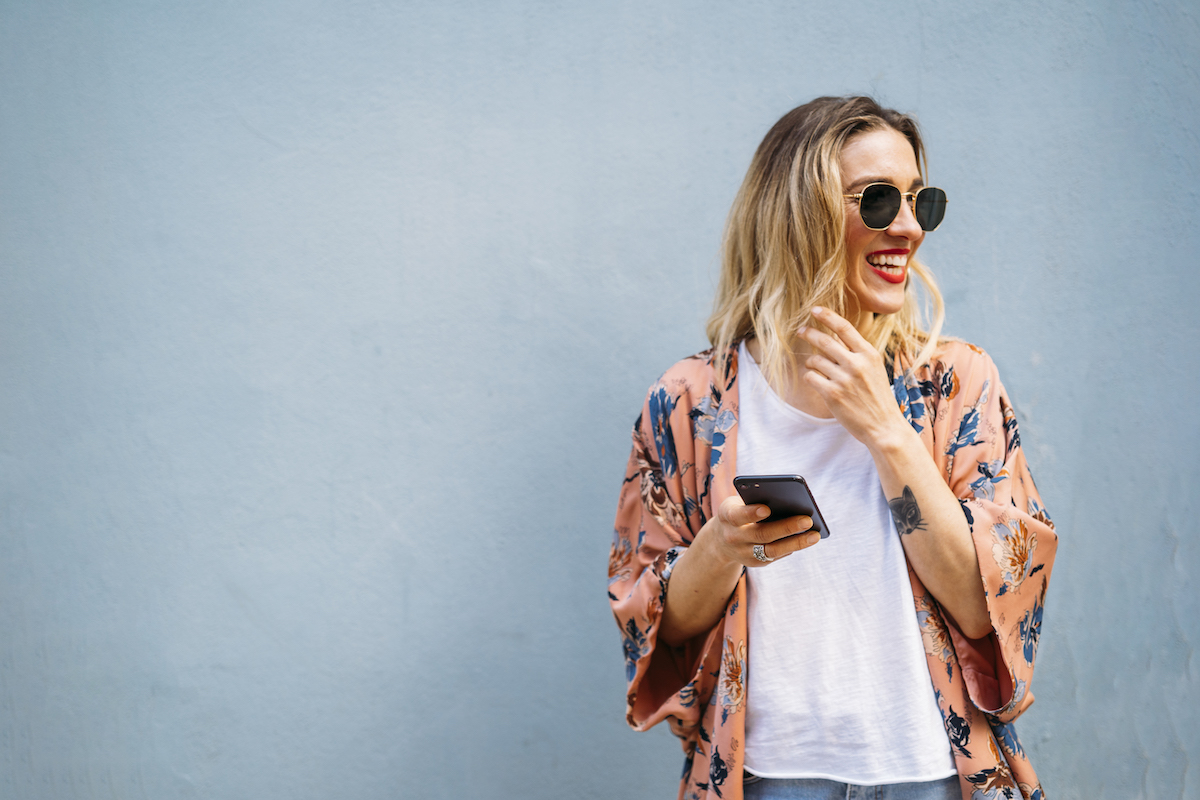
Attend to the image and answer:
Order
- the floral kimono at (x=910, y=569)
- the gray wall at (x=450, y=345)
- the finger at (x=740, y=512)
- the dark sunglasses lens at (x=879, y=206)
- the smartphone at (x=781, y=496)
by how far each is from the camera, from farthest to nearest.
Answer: the gray wall at (x=450, y=345), the dark sunglasses lens at (x=879, y=206), the floral kimono at (x=910, y=569), the finger at (x=740, y=512), the smartphone at (x=781, y=496)

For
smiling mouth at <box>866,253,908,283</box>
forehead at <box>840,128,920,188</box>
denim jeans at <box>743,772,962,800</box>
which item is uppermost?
forehead at <box>840,128,920,188</box>

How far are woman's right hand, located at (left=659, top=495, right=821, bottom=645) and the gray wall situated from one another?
456 mm

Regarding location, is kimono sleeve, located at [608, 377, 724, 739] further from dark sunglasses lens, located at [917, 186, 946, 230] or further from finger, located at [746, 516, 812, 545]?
dark sunglasses lens, located at [917, 186, 946, 230]

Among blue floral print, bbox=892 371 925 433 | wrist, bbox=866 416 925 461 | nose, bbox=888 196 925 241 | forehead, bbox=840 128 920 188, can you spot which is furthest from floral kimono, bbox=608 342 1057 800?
forehead, bbox=840 128 920 188

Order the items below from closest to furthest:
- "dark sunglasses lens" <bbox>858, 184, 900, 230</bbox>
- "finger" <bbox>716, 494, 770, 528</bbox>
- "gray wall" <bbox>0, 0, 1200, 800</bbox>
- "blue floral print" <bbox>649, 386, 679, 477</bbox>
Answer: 1. "finger" <bbox>716, 494, 770, 528</bbox>
2. "dark sunglasses lens" <bbox>858, 184, 900, 230</bbox>
3. "blue floral print" <bbox>649, 386, 679, 477</bbox>
4. "gray wall" <bbox>0, 0, 1200, 800</bbox>

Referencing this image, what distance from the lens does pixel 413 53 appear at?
1.81 m

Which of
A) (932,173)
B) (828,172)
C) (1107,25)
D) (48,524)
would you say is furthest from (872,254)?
(48,524)

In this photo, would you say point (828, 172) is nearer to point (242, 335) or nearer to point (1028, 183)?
point (1028, 183)

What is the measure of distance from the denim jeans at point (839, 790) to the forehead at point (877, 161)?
1.01 meters

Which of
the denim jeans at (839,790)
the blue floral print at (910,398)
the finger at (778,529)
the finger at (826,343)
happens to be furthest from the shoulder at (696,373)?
the denim jeans at (839,790)

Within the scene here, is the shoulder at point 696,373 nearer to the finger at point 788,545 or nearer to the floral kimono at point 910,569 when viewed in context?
the floral kimono at point 910,569

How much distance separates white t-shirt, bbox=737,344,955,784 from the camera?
4.06ft

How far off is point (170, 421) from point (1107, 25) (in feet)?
7.67

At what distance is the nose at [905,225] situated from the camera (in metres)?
1.37
